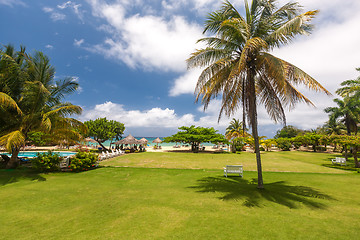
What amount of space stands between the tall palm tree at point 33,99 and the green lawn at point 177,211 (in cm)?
470

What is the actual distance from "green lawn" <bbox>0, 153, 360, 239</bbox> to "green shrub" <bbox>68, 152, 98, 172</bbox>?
353 centimetres

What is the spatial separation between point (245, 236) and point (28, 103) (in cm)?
1460

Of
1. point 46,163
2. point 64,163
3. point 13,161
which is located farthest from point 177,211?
point 13,161

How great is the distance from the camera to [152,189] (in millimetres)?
7496

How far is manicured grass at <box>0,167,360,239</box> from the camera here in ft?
12.6

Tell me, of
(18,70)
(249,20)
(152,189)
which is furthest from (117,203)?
(18,70)

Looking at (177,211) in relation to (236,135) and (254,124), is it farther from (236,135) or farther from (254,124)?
(236,135)

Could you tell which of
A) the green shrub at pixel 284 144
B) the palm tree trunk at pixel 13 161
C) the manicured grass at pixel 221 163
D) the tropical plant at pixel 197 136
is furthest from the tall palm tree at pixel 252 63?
the green shrub at pixel 284 144

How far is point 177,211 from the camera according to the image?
5.03 meters

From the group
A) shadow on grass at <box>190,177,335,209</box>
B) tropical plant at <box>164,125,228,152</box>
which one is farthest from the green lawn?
tropical plant at <box>164,125,228,152</box>

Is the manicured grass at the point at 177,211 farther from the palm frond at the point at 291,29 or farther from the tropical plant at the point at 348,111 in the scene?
the tropical plant at the point at 348,111

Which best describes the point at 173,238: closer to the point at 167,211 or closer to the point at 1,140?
the point at 167,211

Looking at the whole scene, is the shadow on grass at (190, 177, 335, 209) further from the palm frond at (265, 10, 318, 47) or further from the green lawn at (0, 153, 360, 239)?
the palm frond at (265, 10, 318, 47)

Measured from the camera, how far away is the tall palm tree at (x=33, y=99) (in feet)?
34.9
